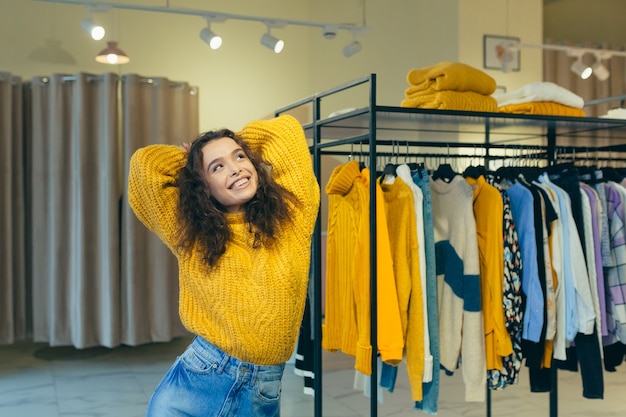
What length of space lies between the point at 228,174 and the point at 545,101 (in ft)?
6.25

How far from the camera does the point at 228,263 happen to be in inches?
70.3

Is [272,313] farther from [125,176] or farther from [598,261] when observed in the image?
[125,176]

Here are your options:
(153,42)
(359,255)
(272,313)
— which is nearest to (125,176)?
(153,42)

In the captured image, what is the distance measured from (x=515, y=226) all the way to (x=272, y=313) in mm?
1502

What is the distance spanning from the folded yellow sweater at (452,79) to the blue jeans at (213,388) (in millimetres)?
1607

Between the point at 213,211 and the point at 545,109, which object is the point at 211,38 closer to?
the point at 545,109

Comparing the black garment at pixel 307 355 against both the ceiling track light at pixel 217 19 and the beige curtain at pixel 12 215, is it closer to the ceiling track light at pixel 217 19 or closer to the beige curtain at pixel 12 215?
the ceiling track light at pixel 217 19

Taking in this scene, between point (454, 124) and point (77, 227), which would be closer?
point (454, 124)

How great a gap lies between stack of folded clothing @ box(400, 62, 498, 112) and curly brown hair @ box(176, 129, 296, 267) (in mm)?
1275

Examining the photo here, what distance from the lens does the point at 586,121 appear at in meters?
3.08

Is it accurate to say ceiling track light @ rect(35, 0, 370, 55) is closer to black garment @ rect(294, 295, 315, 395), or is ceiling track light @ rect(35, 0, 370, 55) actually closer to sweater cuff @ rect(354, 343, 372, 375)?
black garment @ rect(294, 295, 315, 395)

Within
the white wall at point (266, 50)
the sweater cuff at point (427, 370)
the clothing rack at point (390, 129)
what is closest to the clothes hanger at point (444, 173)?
the clothing rack at point (390, 129)

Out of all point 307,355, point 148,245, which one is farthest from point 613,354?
point 148,245

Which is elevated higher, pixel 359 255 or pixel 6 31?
pixel 6 31
